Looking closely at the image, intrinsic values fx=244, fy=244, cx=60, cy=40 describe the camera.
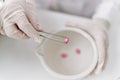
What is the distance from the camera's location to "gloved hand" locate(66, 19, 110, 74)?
2.69 feet

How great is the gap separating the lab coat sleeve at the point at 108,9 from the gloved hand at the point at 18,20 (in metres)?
0.29

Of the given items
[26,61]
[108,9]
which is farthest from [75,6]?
[26,61]

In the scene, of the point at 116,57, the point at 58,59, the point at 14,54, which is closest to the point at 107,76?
the point at 116,57

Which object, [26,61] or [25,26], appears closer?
[25,26]

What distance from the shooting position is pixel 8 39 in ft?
2.96

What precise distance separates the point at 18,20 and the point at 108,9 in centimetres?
38

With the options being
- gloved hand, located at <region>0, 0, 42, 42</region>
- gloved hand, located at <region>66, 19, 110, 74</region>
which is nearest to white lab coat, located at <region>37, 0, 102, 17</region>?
gloved hand, located at <region>66, 19, 110, 74</region>

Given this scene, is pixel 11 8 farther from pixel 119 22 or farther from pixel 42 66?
pixel 119 22

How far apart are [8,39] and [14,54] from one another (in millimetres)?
63

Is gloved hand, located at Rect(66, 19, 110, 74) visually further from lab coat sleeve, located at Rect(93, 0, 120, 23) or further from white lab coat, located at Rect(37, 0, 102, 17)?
white lab coat, located at Rect(37, 0, 102, 17)

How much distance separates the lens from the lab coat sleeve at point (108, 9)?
94 cm

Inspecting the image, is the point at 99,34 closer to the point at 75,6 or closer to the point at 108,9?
the point at 108,9

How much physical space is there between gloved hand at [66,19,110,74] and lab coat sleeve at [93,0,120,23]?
23mm

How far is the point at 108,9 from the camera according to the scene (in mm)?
953
